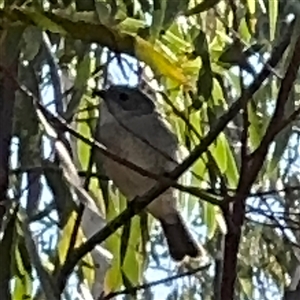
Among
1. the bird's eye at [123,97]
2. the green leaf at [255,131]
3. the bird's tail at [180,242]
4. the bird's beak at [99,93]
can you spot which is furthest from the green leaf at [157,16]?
the bird's eye at [123,97]

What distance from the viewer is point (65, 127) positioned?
33.5 inches

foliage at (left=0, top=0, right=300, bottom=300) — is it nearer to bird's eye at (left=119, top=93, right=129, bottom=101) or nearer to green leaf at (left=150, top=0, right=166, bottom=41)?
green leaf at (left=150, top=0, right=166, bottom=41)

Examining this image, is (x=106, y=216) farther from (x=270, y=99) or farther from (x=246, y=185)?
(x=246, y=185)

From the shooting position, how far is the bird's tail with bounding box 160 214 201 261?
4.48ft

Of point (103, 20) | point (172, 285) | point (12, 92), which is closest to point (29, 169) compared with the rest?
point (12, 92)

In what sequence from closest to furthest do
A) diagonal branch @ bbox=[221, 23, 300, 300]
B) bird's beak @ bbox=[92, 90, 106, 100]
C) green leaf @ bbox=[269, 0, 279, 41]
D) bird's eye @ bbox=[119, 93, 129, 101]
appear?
diagonal branch @ bbox=[221, 23, 300, 300]
green leaf @ bbox=[269, 0, 279, 41]
bird's beak @ bbox=[92, 90, 106, 100]
bird's eye @ bbox=[119, 93, 129, 101]

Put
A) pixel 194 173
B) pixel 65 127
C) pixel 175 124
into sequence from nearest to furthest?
pixel 65 127
pixel 194 173
pixel 175 124

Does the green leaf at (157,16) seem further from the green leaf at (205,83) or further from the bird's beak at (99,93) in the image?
the bird's beak at (99,93)

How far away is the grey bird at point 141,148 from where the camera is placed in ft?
4.66

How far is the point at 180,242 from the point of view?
1394 mm

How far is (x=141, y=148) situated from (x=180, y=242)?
23cm

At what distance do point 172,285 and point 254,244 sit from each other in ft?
1.12

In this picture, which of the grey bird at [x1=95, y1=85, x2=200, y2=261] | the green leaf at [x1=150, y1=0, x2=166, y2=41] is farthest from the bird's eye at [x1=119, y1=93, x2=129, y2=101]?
the green leaf at [x1=150, y1=0, x2=166, y2=41]

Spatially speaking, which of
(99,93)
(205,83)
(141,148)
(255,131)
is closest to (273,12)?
(205,83)
